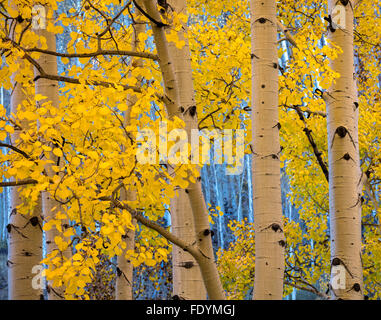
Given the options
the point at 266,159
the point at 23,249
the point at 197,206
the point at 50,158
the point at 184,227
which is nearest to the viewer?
the point at 197,206

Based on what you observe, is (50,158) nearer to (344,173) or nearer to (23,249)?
(23,249)

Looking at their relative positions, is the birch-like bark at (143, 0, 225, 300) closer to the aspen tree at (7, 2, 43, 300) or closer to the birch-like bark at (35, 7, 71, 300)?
the birch-like bark at (35, 7, 71, 300)

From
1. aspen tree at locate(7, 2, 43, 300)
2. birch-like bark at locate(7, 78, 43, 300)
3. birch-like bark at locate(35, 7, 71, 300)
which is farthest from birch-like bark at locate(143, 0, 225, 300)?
birch-like bark at locate(7, 78, 43, 300)

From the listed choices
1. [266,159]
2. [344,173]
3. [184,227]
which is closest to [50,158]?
[184,227]

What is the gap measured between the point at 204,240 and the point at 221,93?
10.6ft

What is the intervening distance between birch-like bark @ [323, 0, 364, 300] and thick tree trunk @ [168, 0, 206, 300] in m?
1.08

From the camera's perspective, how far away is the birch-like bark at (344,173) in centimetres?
349

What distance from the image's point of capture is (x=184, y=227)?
312 centimetres

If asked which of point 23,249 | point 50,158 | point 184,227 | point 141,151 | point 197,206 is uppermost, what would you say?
point 50,158

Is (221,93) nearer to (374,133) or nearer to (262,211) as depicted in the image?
(262,211)

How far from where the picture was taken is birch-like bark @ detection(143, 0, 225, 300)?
2834 mm

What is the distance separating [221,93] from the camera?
19.3 feet

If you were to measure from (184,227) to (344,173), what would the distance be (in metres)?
1.32
